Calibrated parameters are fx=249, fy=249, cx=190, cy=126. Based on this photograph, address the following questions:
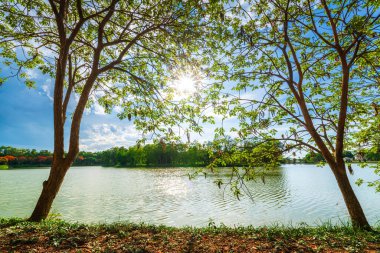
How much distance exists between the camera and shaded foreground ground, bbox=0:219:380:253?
6.27 metres

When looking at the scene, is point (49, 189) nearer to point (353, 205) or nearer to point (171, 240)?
point (171, 240)

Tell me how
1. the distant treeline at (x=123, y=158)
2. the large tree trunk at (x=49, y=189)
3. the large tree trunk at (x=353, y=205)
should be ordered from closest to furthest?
the large tree trunk at (x=353, y=205)
the large tree trunk at (x=49, y=189)
the distant treeline at (x=123, y=158)

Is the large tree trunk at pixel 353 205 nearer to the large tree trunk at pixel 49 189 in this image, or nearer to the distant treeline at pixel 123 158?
the large tree trunk at pixel 49 189

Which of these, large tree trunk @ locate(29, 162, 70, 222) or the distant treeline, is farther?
the distant treeline

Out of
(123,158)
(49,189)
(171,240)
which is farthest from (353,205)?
(123,158)

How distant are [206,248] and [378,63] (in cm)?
906

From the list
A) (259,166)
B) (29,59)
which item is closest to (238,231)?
(259,166)

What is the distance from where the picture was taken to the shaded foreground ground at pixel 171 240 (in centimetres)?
627

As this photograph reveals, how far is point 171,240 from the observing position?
23.7 ft

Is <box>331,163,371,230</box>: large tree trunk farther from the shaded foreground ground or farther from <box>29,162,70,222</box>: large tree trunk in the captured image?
<box>29,162,70,222</box>: large tree trunk

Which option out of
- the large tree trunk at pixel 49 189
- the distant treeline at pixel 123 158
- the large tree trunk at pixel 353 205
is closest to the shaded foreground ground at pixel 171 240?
the large tree trunk at pixel 353 205

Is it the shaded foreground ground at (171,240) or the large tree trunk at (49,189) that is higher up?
the large tree trunk at (49,189)

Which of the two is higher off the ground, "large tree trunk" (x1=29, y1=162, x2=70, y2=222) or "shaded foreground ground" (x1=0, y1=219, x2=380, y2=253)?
"large tree trunk" (x1=29, y1=162, x2=70, y2=222)

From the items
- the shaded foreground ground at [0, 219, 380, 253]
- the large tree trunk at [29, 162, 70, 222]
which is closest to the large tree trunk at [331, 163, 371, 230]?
the shaded foreground ground at [0, 219, 380, 253]
